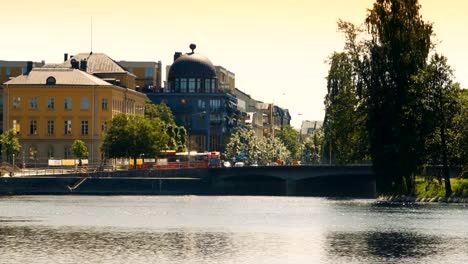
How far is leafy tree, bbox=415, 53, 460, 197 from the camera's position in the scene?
152 metres

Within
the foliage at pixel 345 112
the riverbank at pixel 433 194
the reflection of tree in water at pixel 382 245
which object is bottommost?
the reflection of tree in water at pixel 382 245

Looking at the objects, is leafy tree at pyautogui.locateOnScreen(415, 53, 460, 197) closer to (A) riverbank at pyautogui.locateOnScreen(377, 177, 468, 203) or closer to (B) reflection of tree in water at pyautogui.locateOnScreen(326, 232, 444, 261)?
(A) riverbank at pyautogui.locateOnScreen(377, 177, 468, 203)

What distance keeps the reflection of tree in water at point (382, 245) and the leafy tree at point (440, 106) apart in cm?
4031

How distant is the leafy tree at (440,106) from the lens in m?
152

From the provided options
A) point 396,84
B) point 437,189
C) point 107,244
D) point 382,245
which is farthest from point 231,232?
point 437,189

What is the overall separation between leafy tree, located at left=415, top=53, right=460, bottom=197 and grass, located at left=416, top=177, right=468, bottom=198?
26.3ft

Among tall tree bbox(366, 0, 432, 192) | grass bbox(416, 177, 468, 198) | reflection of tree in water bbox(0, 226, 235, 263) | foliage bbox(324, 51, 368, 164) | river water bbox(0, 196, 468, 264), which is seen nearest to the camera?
reflection of tree in water bbox(0, 226, 235, 263)

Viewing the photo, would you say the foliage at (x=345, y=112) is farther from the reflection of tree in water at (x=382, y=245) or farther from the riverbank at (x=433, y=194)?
the reflection of tree in water at (x=382, y=245)

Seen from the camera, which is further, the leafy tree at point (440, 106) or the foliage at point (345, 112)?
the foliage at point (345, 112)

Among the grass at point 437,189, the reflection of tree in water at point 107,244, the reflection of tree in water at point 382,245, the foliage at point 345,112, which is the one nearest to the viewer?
the reflection of tree in water at point 107,244

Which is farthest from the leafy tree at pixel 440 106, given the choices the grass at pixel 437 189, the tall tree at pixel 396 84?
the grass at pixel 437 189

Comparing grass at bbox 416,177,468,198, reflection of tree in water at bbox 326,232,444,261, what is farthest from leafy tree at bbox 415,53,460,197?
reflection of tree in water at bbox 326,232,444,261

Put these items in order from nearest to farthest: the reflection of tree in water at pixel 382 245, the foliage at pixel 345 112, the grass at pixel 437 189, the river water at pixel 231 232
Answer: the river water at pixel 231 232
the reflection of tree in water at pixel 382 245
the foliage at pixel 345 112
the grass at pixel 437 189

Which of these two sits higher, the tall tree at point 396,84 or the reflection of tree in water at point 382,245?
the tall tree at point 396,84
